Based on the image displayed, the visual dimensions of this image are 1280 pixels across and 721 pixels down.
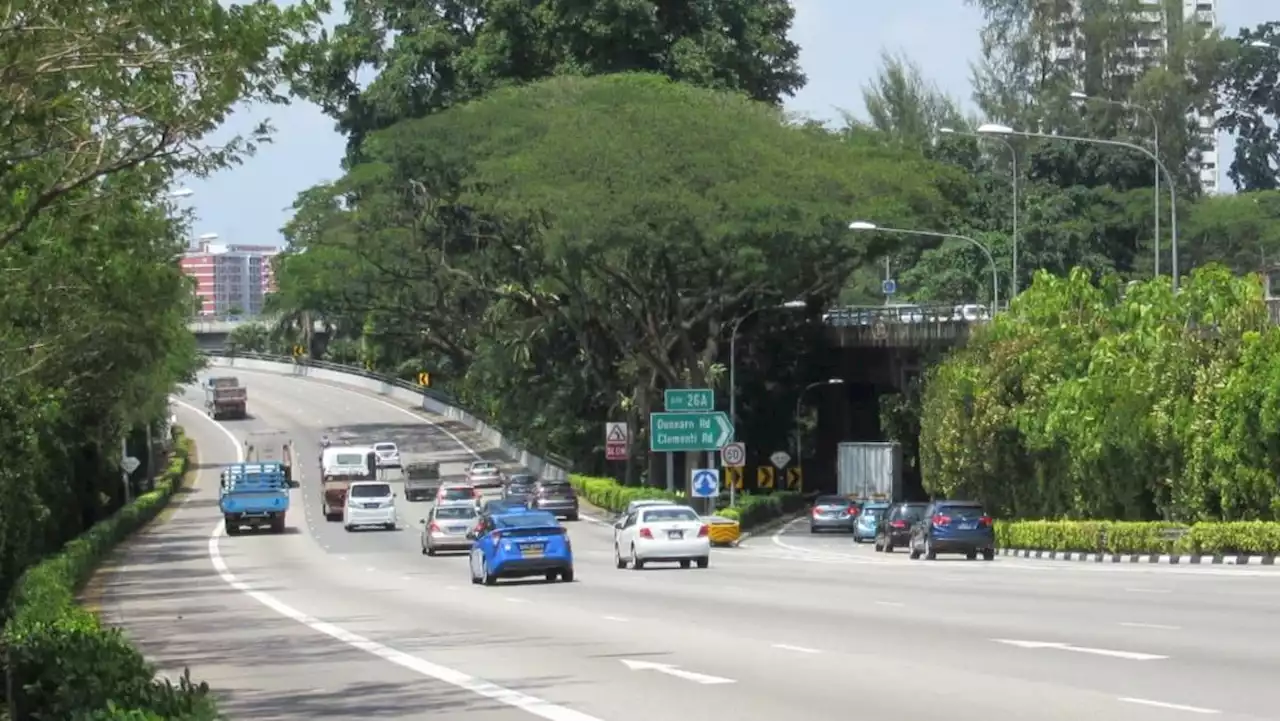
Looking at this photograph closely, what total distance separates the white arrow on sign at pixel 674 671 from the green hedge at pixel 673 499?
47010 millimetres

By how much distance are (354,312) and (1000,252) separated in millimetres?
28358

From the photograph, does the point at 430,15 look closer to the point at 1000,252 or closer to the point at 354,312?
the point at 354,312

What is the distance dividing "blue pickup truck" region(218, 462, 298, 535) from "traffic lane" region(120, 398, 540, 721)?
53.5 feet

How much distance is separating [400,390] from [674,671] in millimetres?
112455

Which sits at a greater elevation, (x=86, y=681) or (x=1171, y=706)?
(x=86, y=681)

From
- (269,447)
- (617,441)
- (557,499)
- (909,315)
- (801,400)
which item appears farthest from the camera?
(269,447)

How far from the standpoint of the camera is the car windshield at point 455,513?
54.8 metres

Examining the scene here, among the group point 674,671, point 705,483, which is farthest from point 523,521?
point 705,483

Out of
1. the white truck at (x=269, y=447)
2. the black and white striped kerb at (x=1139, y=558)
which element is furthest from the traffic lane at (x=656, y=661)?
the white truck at (x=269, y=447)

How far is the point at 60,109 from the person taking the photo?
19.0 meters

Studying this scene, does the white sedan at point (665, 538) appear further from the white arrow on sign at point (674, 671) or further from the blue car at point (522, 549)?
the white arrow on sign at point (674, 671)

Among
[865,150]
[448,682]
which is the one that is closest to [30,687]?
[448,682]

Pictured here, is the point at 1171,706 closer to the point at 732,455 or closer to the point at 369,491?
the point at 732,455

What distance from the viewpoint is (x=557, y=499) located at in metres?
74.0
